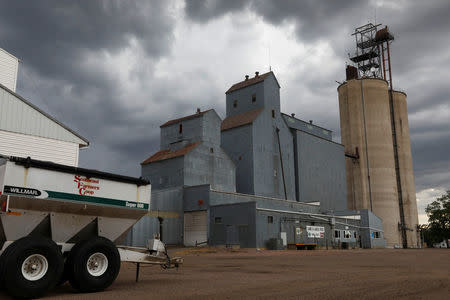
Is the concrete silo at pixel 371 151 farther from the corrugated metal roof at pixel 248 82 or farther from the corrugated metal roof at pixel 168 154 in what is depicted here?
the corrugated metal roof at pixel 168 154

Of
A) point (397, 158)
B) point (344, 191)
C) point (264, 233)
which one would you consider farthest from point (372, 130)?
point (264, 233)

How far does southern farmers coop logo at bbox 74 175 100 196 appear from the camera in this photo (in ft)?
32.0

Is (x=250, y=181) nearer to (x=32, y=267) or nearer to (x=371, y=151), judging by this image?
(x=371, y=151)

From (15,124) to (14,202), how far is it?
1496cm

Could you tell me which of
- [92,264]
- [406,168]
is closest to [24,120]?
[92,264]

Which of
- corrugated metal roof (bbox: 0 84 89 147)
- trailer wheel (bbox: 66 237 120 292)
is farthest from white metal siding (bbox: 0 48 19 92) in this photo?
trailer wheel (bbox: 66 237 120 292)

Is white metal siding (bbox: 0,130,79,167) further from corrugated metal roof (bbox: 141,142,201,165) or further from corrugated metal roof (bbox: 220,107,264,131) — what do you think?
corrugated metal roof (bbox: 220,107,264,131)

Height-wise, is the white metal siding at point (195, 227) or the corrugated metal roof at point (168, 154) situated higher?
the corrugated metal roof at point (168, 154)

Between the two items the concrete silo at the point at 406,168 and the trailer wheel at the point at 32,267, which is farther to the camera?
the concrete silo at the point at 406,168

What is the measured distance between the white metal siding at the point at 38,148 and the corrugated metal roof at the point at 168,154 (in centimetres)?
1975

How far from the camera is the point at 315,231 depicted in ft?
144

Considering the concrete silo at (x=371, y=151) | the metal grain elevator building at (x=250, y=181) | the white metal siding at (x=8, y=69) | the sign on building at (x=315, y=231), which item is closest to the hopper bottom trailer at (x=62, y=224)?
the white metal siding at (x=8, y=69)

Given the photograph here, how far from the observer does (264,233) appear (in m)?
37.7

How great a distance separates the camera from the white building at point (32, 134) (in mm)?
21641
